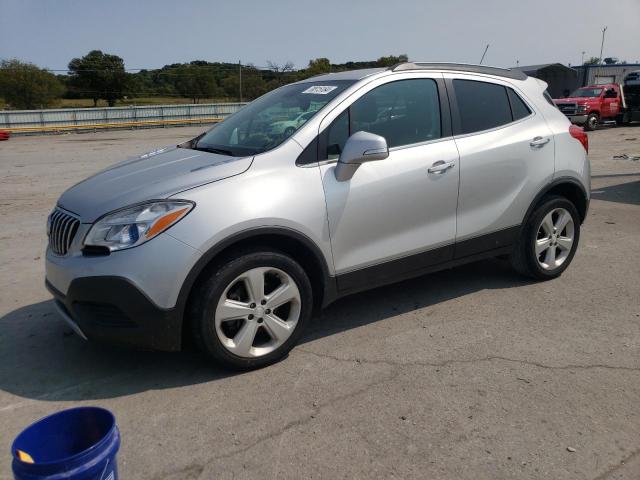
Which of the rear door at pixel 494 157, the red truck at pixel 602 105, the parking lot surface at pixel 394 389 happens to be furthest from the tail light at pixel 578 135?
the red truck at pixel 602 105

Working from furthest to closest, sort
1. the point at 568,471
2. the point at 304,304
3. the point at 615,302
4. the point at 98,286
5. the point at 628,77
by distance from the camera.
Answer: the point at 628,77, the point at 615,302, the point at 304,304, the point at 98,286, the point at 568,471

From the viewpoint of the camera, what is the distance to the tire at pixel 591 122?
23219mm

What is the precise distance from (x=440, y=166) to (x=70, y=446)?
9.67ft

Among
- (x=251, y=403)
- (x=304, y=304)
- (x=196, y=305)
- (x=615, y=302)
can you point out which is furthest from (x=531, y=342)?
(x=196, y=305)

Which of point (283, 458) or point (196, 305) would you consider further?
point (196, 305)

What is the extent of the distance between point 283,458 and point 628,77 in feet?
92.7

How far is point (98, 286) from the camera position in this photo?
10.4 feet

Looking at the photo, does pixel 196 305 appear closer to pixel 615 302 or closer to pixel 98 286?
pixel 98 286

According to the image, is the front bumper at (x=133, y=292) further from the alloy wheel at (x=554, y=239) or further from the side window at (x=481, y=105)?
the alloy wheel at (x=554, y=239)

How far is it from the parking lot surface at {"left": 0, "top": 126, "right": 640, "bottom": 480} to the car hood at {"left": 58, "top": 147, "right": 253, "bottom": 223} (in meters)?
1.04

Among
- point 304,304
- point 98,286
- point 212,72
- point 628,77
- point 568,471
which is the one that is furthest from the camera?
point 212,72

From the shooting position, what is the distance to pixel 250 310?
347 centimetres

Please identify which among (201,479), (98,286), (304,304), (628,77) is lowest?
(201,479)

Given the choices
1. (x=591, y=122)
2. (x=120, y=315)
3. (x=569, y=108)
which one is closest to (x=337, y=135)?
(x=120, y=315)
